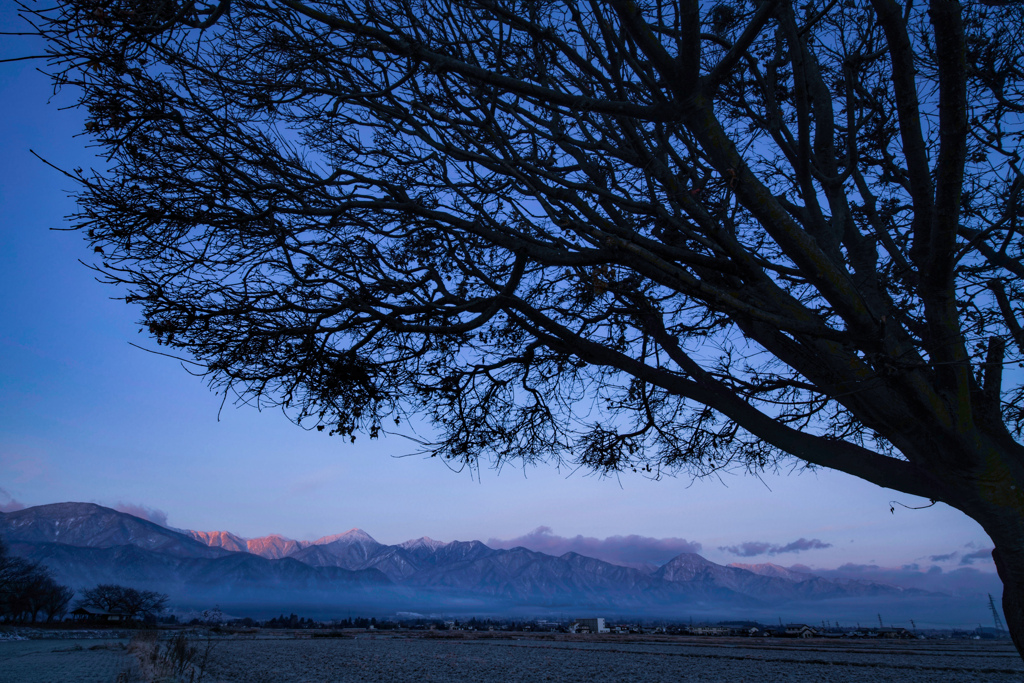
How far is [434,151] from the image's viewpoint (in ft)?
17.3

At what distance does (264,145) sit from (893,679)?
461 inches

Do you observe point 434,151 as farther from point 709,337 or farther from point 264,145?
point 709,337

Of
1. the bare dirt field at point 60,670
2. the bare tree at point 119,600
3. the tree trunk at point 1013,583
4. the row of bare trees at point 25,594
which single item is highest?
the tree trunk at point 1013,583

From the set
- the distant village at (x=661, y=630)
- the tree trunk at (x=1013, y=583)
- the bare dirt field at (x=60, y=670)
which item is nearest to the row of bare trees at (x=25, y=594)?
the distant village at (x=661, y=630)

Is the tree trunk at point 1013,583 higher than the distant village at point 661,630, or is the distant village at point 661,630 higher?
the tree trunk at point 1013,583

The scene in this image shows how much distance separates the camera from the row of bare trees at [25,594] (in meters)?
45.1

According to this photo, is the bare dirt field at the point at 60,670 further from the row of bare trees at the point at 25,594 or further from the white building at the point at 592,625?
the row of bare trees at the point at 25,594

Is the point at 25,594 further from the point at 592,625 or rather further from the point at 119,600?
the point at 592,625

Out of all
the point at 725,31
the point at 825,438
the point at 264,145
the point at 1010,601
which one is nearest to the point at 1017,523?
the point at 1010,601

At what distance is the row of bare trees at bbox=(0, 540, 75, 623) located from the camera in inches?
1775

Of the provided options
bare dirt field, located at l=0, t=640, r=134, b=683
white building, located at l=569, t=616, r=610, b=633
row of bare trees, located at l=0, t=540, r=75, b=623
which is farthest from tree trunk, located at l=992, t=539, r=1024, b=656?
row of bare trees, located at l=0, t=540, r=75, b=623

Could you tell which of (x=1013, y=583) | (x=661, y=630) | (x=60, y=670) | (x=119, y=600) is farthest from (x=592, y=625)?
(x=119, y=600)

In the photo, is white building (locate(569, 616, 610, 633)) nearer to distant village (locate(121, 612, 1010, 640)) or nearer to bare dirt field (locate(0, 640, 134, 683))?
distant village (locate(121, 612, 1010, 640))

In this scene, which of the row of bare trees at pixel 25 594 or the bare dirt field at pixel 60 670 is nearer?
the bare dirt field at pixel 60 670
